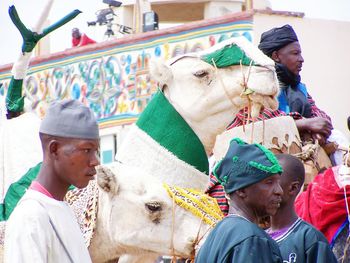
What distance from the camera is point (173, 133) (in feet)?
27.1

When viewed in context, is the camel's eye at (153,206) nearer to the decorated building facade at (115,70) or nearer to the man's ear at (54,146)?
the man's ear at (54,146)

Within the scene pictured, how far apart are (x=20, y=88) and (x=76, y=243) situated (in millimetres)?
3205

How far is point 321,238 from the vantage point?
7.37m

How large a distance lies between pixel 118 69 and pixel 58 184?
13.1 meters

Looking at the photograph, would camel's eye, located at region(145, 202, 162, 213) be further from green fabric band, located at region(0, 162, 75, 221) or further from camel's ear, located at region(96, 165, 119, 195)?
green fabric band, located at region(0, 162, 75, 221)

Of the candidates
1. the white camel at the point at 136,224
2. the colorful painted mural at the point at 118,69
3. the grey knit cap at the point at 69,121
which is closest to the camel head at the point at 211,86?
the white camel at the point at 136,224

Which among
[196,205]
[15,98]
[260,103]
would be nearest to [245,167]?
[196,205]

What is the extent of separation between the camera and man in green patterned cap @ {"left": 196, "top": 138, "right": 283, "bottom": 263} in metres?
6.20

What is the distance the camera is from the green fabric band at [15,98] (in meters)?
8.77

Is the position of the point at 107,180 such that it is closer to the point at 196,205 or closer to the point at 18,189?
the point at 196,205

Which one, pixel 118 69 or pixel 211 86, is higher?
pixel 211 86

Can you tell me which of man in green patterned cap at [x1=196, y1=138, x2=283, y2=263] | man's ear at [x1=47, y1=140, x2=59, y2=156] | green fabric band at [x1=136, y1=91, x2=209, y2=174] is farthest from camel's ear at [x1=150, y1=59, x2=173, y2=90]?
man's ear at [x1=47, y1=140, x2=59, y2=156]

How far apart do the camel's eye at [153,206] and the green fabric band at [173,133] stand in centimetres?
62

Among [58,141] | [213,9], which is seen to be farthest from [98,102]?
[58,141]
